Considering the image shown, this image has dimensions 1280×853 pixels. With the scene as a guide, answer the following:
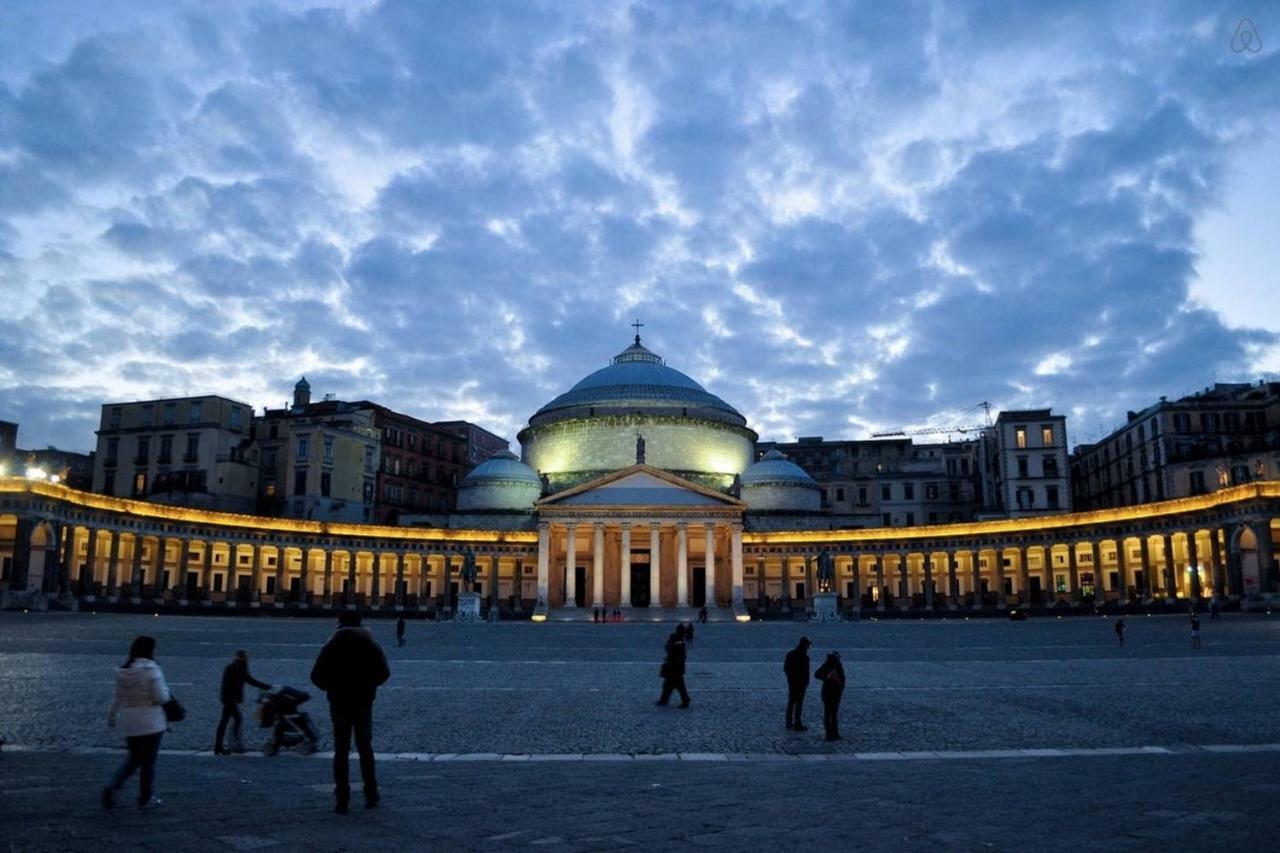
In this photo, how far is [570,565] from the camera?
281ft

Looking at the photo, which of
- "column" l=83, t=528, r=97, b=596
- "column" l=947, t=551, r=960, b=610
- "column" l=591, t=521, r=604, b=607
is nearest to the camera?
"column" l=83, t=528, r=97, b=596

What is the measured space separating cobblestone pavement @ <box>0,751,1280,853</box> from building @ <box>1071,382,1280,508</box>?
8294cm

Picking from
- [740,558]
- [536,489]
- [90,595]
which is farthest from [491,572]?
[90,595]

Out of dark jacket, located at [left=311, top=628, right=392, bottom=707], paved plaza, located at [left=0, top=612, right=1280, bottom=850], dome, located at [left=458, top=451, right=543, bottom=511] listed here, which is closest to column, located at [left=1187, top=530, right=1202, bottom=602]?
paved plaza, located at [left=0, top=612, right=1280, bottom=850]

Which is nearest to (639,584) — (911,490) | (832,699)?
(911,490)

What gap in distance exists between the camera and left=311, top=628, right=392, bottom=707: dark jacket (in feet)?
32.9

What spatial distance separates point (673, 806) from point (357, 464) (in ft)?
294

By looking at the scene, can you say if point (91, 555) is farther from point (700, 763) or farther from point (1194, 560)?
point (1194, 560)

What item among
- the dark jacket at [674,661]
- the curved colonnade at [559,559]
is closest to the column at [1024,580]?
the curved colonnade at [559,559]

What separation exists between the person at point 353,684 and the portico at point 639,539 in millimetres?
73301

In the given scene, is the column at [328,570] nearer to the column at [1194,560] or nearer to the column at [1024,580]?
the column at [1024,580]

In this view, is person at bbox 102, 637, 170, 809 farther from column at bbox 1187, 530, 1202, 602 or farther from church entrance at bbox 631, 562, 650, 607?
church entrance at bbox 631, 562, 650, 607

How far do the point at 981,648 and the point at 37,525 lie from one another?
190ft

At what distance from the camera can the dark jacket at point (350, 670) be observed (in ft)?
32.9
